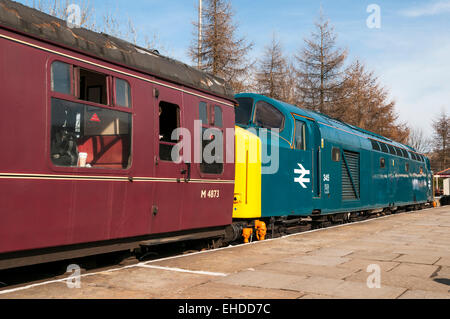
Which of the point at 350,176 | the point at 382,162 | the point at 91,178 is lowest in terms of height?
the point at 91,178

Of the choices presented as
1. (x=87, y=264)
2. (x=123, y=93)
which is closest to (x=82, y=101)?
(x=123, y=93)

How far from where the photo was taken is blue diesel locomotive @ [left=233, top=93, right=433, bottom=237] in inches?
395

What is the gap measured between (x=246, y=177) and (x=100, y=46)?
4493mm

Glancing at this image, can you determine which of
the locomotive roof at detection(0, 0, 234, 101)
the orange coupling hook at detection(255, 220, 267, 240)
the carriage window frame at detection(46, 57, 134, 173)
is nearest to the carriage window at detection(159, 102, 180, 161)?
the locomotive roof at detection(0, 0, 234, 101)

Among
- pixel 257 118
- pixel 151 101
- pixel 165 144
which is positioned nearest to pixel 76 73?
pixel 151 101

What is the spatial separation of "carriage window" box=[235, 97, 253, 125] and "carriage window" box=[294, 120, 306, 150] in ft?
4.17

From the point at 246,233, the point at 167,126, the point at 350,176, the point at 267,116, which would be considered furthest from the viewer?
the point at 350,176

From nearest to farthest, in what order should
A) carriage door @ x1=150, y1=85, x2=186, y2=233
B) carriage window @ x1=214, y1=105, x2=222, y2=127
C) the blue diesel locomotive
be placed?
1. carriage door @ x1=150, y1=85, x2=186, y2=233
2. carriage window @ x1=214, y1=105, x2=222, y2=127
3. the blue diesel locomotive

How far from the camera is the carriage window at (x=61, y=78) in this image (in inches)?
214

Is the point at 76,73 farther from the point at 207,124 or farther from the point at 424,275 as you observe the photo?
the point at 424,275

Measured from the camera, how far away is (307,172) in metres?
11.8

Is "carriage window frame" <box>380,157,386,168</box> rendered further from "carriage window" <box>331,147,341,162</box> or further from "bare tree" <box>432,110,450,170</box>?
"bare tree" <box>432,110,450,170</box>

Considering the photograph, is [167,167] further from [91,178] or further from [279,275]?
[279,275]
